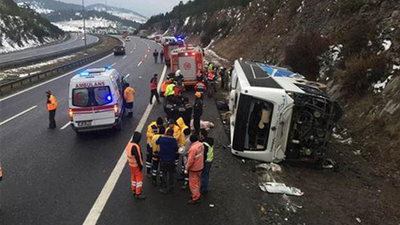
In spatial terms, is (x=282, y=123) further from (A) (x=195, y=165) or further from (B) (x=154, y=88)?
(B) (x=154, y=88)

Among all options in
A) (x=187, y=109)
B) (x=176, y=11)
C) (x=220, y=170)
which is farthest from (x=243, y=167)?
(x=176, y=11)

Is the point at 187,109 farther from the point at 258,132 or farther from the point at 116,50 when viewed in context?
the point at 116,50

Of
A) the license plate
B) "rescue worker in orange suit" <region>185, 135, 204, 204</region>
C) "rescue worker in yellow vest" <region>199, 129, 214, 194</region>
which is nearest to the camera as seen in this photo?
"rescue worker in orange suit" <region>185, 135, 204, 204</region>

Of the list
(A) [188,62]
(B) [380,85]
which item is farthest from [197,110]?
(A) [188,62]

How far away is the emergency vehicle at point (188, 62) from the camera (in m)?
22.2

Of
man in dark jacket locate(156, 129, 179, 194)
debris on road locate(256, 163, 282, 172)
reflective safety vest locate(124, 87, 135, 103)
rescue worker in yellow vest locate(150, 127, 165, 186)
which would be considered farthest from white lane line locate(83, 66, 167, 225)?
reflective safety vest locate(124, 87, 135, 103)

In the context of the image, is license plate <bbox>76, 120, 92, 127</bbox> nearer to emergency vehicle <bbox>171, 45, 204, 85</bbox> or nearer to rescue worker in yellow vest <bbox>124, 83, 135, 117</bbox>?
rescue worker in yellow vest <bbox>124, 83, 135, 117</bbox>

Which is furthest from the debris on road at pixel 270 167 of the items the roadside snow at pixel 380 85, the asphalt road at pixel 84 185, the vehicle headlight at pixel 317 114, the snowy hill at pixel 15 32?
the snowy hill at pixel 15 32

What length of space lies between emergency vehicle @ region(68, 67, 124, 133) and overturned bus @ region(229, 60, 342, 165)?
16.2 ft

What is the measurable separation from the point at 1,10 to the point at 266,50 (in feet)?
225

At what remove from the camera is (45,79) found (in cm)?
2783

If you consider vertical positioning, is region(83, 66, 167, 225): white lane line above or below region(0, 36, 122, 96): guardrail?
above

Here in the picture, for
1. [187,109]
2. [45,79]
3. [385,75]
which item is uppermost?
[385,75]

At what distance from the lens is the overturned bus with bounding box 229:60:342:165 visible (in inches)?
396
